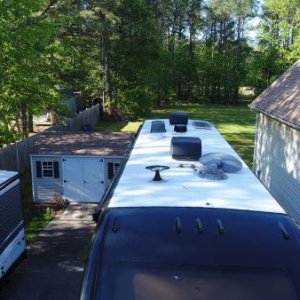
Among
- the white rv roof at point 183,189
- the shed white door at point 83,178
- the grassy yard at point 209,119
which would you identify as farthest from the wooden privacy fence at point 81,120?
the white rv roof at point 183,189

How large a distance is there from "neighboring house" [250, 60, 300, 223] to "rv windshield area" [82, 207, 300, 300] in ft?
20.5

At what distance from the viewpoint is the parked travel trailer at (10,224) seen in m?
8.78

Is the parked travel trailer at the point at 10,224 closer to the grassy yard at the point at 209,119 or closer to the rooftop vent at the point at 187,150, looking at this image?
the grassy yard at the point at 209,119

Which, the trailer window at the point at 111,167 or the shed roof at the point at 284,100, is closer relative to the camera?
the shed roof at the point at 284,100

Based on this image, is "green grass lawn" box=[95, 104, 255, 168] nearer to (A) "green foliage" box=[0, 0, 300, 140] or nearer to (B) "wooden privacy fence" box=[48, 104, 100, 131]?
(B) "wooden privacy fence" box=[48, 104, 100, 131]

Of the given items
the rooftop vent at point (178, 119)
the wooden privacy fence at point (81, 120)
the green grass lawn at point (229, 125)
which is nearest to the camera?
the rooftop vent at point (178, 119)

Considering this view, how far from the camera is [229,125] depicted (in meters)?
36.5

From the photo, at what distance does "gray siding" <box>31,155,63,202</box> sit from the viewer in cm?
1521

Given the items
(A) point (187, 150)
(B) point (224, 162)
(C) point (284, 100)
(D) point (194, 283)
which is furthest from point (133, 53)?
(D) point (194, 283)

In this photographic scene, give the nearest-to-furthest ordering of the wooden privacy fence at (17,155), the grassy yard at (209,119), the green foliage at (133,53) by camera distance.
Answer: the grassy yard at (209,119) < the green foliage at (133,53) < the wooden privacy fence at (17,155)

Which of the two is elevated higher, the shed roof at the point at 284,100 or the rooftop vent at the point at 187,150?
the shed roof at the point at 284,100

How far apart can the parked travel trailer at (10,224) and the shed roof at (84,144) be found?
5286 millimetres

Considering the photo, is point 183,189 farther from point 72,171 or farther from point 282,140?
point 72,171

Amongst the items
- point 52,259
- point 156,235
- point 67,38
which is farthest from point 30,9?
point 67,38
